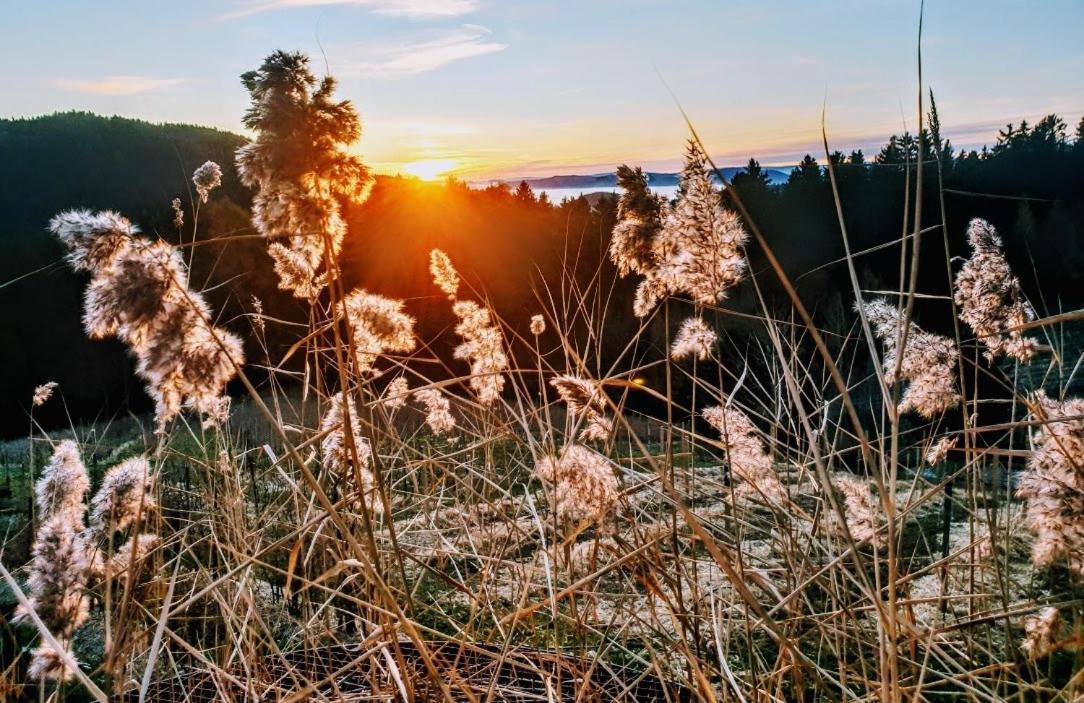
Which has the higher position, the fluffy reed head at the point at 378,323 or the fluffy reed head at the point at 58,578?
the fluffy reed head at the point at 378,323

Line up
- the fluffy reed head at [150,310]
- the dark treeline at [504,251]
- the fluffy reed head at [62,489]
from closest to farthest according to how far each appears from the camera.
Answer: the fluffy reed head at [150,310], the fluffy reed head at [62,489], the dark treeline at [504,251]

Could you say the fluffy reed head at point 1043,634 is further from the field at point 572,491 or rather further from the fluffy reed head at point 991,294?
the fluffy reed head at point 991,294

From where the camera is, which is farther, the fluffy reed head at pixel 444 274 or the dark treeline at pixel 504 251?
the dark treeline at pixel 504 251

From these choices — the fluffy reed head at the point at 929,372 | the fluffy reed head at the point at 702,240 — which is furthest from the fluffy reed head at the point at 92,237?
the fluffy reed head at the point at 929,372

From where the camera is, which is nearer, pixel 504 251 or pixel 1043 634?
pixel 1043 634

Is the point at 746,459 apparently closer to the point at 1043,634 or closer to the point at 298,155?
the point at 1043,634

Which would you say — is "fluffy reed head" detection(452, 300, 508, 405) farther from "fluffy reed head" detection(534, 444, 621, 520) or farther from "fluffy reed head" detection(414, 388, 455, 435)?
"fluffy reed head" detection(534, 444, 621, 520)

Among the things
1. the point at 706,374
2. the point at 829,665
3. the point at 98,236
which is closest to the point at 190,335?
the point at 98,236

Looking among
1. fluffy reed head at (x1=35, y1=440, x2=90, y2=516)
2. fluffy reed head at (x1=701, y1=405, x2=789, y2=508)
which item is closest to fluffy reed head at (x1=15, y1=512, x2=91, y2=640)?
fluffy reed head at (x1=35, y1=440, x2=90, y2=516)

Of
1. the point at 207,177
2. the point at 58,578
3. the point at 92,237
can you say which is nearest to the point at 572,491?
the point at 92,237

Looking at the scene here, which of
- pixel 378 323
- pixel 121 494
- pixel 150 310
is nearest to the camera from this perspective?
pixel 150 310

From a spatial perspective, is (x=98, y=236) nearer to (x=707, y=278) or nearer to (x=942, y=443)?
(x=707, y=278)

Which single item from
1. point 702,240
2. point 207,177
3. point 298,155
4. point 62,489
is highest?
point 207,177

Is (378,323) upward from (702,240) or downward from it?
downward
